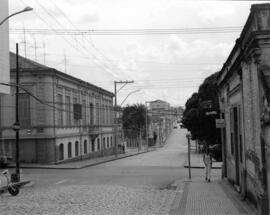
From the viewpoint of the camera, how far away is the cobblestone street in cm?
1370

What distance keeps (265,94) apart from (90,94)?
47392mm

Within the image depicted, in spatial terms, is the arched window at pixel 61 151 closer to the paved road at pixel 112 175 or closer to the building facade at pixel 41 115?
the building facade at pixel 41 115

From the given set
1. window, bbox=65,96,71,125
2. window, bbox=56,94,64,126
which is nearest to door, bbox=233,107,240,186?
window, bbox=56,94,64,126

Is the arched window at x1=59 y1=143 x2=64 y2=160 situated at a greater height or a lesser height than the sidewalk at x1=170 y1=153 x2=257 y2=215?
greater

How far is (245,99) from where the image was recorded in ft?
42.1

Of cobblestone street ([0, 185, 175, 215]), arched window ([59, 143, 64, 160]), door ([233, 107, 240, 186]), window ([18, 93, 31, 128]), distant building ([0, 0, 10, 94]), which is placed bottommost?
cobblestone street ([0, 185, 175, 215])

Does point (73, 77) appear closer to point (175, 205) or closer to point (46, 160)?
point (46, 160)

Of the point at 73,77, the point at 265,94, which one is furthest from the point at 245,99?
the point at 73,77

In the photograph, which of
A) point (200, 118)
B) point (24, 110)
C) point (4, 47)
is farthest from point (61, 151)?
point (200, 118)

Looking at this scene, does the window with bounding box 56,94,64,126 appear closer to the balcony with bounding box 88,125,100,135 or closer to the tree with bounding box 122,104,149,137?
the balcony with bounding box 88,125,100,135

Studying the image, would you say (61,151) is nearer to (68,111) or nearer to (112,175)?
(68,111)

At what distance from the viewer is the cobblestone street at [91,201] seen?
13.7m

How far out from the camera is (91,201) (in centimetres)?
1569

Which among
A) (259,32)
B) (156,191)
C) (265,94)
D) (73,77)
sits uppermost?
(73,77)
